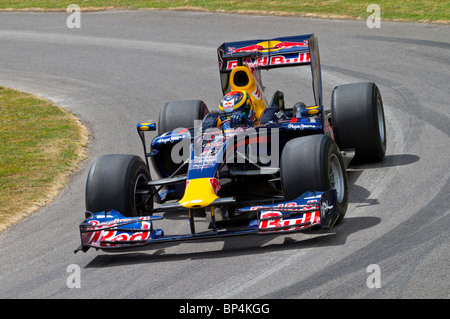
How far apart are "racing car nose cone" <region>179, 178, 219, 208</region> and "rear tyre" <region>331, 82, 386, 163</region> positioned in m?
3.30

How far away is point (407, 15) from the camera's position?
21625mm

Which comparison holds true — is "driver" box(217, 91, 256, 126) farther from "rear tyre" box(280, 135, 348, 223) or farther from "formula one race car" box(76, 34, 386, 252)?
"rear tyre" box(280, 135, 348, 223)

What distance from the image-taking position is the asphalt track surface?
7.34 meters

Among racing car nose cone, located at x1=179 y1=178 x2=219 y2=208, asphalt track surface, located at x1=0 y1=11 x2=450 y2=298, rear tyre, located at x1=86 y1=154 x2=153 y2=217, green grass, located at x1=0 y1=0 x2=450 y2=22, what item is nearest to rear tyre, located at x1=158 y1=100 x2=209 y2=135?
asphalt track surface, located at x1=0 y1=11 x2=450 y2=298

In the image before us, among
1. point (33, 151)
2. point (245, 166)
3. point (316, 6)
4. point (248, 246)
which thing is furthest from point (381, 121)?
point (316, 6)

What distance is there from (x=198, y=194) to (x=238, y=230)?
0.60 meters

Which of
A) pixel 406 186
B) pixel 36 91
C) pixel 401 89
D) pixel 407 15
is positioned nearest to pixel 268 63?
pixel 406 186

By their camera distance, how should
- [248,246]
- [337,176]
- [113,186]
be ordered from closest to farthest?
1. [248,246]
2. [113,186]
3. [337,176]

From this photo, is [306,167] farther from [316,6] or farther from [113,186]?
[316,6]

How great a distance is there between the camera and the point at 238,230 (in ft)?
26.4

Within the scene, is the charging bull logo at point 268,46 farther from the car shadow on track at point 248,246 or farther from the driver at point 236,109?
the car shadow on track at point 248,246

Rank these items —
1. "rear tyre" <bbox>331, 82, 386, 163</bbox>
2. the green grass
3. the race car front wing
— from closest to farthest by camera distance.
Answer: the race car front wing
"rear tyre" <bbox>331, 82, 386, 163</bbox>
the green grass

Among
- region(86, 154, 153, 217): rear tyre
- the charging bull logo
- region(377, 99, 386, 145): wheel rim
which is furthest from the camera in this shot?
region(377, 99, 386, 145): wheel rim

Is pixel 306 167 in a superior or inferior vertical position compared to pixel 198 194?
superior
